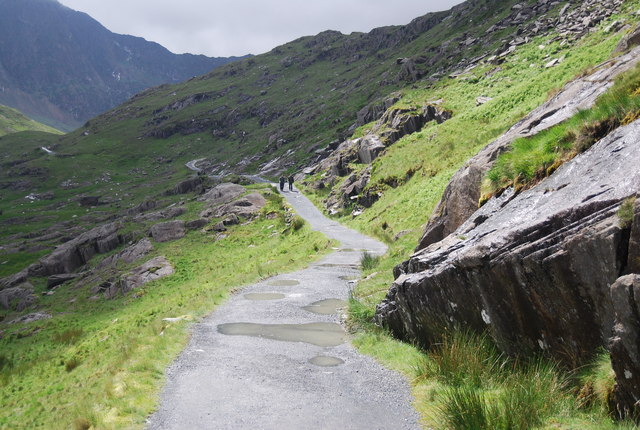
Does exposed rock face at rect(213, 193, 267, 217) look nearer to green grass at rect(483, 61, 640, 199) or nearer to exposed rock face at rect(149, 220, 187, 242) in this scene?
exposed rock face at rect(149, 220, 187, 242)

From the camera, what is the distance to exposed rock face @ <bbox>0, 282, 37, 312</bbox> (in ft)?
148

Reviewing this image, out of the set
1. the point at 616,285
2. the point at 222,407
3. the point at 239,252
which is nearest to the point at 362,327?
the point at 222,407

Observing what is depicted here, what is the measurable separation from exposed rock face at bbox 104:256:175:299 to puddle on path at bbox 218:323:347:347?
26.6 m

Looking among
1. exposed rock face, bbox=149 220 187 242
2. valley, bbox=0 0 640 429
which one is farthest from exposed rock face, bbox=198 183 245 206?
exposed rock face, bbox=149 220 187 242

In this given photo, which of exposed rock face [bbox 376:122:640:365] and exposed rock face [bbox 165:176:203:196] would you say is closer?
exposed rock face [bbox 376:122:640:365]

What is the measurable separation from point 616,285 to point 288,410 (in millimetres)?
6508

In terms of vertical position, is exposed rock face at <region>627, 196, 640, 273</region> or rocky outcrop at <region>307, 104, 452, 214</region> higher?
rocky outcrop at <region>307, 104, 452, 214</region>

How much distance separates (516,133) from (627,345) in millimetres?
10262

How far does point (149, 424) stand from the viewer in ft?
28.0

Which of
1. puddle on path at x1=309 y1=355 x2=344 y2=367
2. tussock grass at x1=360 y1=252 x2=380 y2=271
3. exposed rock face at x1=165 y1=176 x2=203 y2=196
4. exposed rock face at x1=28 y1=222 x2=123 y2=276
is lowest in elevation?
tussock grass at x1=360 y1=252 x2=380 y2=271

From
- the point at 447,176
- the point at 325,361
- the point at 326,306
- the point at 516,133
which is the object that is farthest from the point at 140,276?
the point at 516,133

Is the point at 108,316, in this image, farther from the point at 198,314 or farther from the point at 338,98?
the point at 338,98

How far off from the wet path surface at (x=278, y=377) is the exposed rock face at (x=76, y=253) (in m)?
44.9

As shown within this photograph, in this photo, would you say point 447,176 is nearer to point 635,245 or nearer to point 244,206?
point 635,245
